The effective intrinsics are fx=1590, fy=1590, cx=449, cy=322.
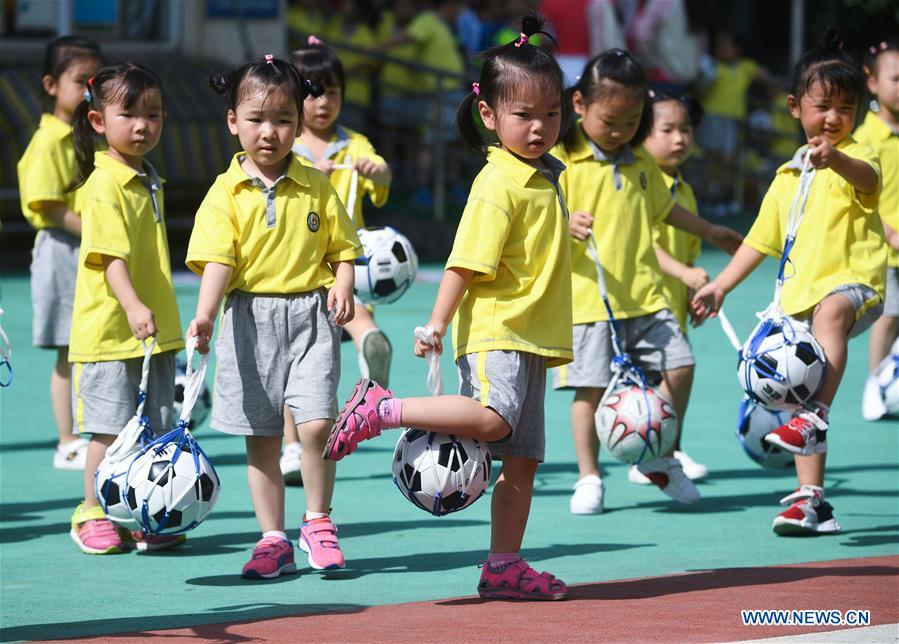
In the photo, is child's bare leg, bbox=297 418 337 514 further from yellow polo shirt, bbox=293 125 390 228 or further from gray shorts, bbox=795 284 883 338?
gray shorts, bbox=795 284 883 338

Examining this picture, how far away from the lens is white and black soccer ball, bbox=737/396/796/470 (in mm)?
5965

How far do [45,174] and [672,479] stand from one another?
2.99 metres

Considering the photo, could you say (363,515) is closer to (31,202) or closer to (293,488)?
(293,488)

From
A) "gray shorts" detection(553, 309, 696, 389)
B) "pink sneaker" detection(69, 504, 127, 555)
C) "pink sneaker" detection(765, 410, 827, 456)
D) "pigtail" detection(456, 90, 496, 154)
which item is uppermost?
"pigtail" detection(456, 90, 496, 154)

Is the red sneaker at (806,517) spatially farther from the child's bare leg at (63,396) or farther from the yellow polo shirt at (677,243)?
the child's bare leg at (63,396)

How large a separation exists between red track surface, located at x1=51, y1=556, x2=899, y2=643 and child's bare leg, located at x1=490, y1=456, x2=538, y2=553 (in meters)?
0.20

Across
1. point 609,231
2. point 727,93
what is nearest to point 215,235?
point 609,231

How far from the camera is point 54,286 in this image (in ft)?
23.7

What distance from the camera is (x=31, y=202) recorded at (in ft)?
22.8

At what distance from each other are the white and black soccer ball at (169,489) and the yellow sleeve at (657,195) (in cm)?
233

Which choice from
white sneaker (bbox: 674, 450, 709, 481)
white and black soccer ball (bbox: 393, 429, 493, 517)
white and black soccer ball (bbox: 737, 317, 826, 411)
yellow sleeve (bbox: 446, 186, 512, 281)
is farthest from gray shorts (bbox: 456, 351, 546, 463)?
white sneaker (bbox: 674, 450, 709, 481)

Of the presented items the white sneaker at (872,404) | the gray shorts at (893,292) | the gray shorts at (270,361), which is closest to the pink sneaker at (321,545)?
the gray shorts at (270,361)

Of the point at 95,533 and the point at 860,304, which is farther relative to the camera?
the point at 860,304

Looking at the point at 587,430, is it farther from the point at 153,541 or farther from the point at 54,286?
the point at 54,286
